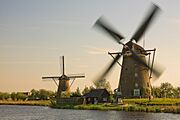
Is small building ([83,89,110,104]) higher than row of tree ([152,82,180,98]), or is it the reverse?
row of tree ([152,82,180,98])

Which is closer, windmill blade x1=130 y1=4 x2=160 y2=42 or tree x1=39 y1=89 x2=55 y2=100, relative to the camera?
windmill blade x1=130 y1=4 x2=160 y2=42

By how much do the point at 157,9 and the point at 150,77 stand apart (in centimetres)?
853

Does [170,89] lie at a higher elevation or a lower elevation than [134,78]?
higher

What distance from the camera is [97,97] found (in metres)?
45.8

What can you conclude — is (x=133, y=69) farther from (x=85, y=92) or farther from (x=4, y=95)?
(x=4, y=95)

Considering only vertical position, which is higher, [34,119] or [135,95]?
[135,95]

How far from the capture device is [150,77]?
41812mm

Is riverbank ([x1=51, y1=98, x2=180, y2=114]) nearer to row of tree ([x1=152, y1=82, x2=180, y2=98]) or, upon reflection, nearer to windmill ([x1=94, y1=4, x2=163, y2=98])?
windmill ([x1=94, y1=4, x2=163, y2=98])

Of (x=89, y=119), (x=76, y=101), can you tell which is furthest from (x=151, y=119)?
(x=76, y=101)

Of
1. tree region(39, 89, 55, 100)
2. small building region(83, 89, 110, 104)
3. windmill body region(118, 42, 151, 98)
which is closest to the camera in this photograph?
windmill body region(118, 42, 151, 98)

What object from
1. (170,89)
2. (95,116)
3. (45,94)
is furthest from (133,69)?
(45,94)

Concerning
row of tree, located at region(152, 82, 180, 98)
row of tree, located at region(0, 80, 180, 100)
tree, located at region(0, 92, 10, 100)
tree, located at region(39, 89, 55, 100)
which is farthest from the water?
tree, located at region(0, 92, 10, 100)

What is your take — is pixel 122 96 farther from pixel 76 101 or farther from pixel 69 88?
pixel 69 88

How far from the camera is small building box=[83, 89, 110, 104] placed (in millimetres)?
45719
